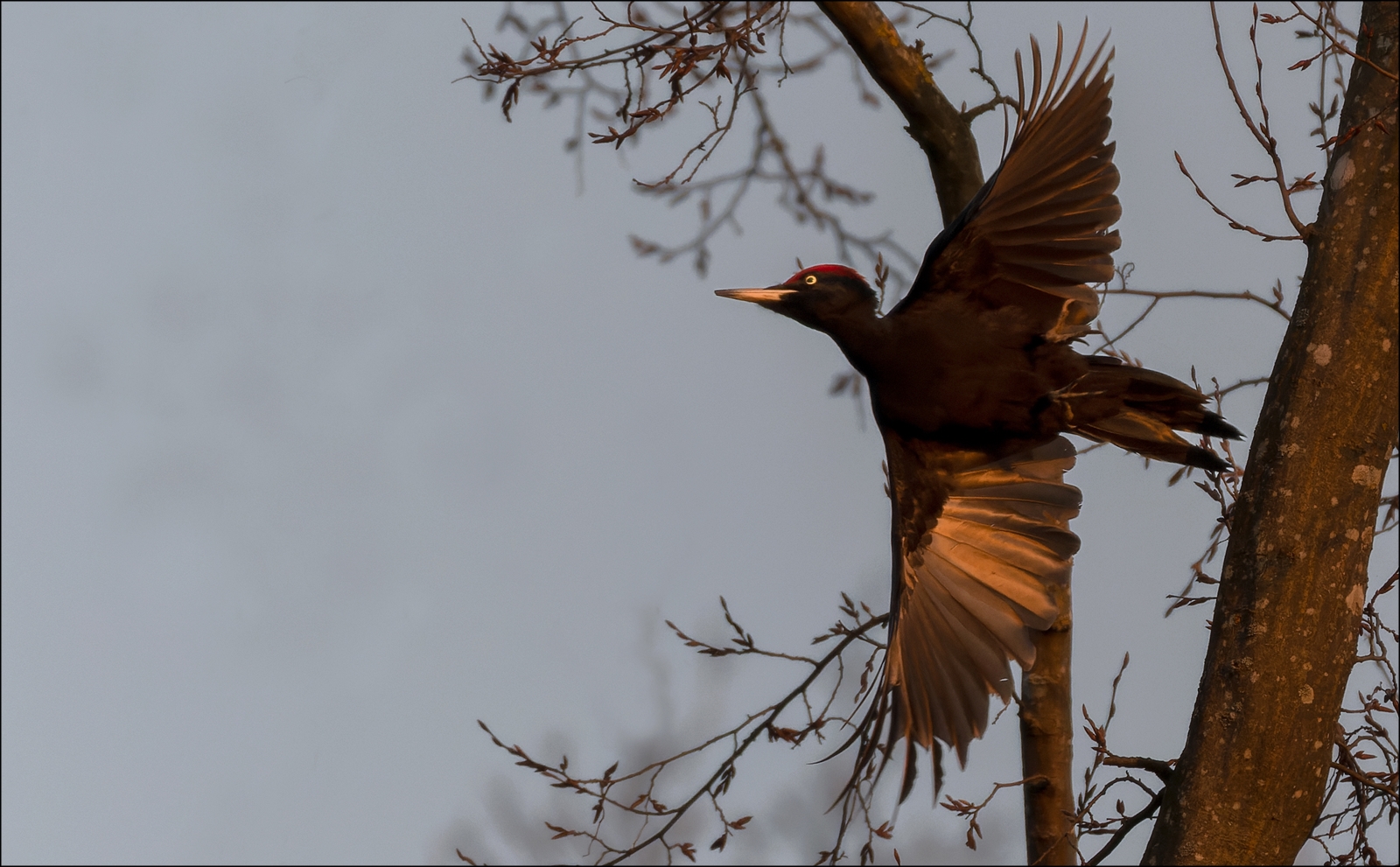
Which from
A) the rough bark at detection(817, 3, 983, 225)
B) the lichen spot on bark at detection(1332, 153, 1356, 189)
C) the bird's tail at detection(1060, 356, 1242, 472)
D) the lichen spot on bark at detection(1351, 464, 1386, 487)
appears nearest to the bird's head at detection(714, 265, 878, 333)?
the rough bark at detection(817, 3, 983, 225)

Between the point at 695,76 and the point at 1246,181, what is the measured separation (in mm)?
1420

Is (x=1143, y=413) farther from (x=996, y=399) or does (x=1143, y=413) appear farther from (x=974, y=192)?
(x=974, y=192)

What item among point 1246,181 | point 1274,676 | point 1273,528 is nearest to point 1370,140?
point 1246,181

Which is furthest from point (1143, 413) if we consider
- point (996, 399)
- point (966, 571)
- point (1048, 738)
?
point (1048, 738)

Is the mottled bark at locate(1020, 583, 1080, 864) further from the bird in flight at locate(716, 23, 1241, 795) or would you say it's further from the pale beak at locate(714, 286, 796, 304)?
the pale beak at locate(714, 286, 796, 304)

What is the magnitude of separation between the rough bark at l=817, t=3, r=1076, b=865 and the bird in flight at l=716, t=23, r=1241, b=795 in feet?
0.35

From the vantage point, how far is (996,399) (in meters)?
3.34

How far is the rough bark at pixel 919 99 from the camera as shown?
10.3 ft

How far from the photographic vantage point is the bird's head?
3426mm

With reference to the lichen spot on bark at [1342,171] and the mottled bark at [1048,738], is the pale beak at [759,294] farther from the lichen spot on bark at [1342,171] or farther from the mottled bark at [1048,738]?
the lichen spot on bark at [1342,171]

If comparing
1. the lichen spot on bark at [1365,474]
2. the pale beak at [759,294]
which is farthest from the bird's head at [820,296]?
the lichen spot on bark at [1365,474]

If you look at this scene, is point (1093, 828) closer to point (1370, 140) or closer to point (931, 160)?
point (1370, 140)

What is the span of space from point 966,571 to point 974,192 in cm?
108

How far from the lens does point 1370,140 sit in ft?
7.49
